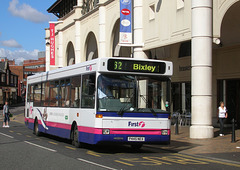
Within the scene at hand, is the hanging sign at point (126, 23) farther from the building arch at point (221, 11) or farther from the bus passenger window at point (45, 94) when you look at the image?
the bus passenger window at point (45, 94)

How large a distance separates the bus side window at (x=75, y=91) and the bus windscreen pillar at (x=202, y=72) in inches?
257

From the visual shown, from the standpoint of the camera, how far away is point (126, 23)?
26.0m

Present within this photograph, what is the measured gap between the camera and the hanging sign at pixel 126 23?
25750mm

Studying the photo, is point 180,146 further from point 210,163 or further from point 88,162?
point 88,162

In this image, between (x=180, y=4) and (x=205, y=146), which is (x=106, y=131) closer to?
(x=205, y=146)

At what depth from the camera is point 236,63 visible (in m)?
23.2

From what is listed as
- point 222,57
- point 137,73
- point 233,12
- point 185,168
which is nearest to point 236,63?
point 222,57

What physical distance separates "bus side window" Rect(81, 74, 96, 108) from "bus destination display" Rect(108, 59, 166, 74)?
0.74 metres

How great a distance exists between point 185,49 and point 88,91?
14.6 meters

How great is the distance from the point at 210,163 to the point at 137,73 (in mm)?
3543

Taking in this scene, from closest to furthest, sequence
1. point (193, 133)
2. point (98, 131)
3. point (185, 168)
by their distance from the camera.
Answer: point (185, 168), point (98, 131), point (193, 133)

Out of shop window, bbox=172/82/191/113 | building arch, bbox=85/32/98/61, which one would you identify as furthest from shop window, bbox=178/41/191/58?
building arch, bbox=85/32/98/61

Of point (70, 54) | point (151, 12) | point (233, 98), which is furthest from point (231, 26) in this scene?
point (70, 54)

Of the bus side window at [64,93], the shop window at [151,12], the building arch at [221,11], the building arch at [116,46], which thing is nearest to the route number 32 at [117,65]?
the bus side window at [64,93]
